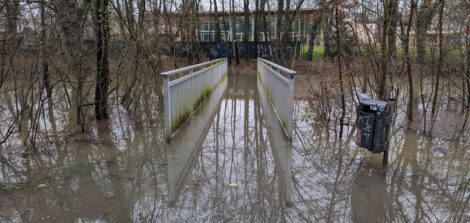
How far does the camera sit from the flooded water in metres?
3.60

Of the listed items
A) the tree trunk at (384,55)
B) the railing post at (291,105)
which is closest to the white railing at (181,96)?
the railing post at (291,105)

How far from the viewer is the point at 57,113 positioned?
924 centimetres

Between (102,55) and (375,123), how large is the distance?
6064 mm

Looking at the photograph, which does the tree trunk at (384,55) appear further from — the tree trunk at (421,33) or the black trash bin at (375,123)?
the black trash bin at (375,123)

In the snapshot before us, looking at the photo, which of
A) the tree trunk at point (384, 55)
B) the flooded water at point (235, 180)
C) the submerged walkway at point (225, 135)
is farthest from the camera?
the tree trunk at point (384, 55)

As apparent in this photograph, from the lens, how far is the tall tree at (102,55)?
7.36m

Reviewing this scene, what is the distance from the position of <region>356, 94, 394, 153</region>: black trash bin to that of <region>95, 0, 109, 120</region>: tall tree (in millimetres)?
5558

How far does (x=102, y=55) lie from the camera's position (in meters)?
7.73

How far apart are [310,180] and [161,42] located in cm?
671

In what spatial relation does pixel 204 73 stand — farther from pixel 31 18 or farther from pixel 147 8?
pixel 31 18

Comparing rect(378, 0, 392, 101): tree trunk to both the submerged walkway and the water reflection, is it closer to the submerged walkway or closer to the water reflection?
the submerged walkway

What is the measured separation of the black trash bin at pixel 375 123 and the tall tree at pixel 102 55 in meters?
5.56

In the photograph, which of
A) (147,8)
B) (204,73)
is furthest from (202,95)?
(147,8)

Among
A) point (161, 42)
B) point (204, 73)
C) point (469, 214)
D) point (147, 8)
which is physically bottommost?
point (469, 214)
